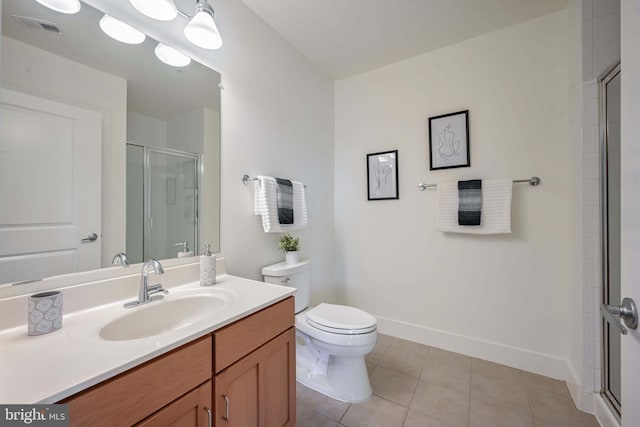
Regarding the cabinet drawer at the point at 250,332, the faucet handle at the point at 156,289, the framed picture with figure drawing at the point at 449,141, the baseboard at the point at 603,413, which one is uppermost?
the framed picture with figure drawing at the point at 449,141

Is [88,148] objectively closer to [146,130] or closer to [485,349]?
[146,130]

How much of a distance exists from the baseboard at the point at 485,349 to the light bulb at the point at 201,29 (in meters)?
2.40

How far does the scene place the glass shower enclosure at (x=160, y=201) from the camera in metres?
1.13

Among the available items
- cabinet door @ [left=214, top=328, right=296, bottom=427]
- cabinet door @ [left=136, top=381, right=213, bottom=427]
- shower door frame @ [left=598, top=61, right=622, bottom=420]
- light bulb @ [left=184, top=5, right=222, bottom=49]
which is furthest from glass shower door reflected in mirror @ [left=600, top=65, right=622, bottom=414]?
light bulb @ [left=184, top=5, right=222, bottom=49]

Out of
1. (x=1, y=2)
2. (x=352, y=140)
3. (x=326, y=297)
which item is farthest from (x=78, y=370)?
(x=352, y=140)

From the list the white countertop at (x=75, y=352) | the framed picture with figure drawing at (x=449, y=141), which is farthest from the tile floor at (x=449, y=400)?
the framed picture with figure drawing at (x=449, y=141)

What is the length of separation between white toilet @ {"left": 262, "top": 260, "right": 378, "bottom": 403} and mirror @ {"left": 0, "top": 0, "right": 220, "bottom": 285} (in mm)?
707

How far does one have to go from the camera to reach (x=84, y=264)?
0.99 meters

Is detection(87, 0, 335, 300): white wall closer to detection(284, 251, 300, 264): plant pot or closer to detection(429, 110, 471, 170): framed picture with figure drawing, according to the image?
detection(284, 251, 300, 264): plant pot

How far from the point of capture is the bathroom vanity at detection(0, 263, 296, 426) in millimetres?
575

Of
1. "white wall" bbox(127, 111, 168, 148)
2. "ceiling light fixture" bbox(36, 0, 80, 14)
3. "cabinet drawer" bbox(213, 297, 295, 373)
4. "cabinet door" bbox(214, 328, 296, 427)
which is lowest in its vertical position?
"cabinet door" bbox(214, 328, 296, 427)

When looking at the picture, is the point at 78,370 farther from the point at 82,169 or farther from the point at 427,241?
the point at 427,241

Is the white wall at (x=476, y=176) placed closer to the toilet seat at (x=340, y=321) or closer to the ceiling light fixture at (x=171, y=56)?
the toilet seat at (x=340, y=321)

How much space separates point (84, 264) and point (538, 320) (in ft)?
8.54
